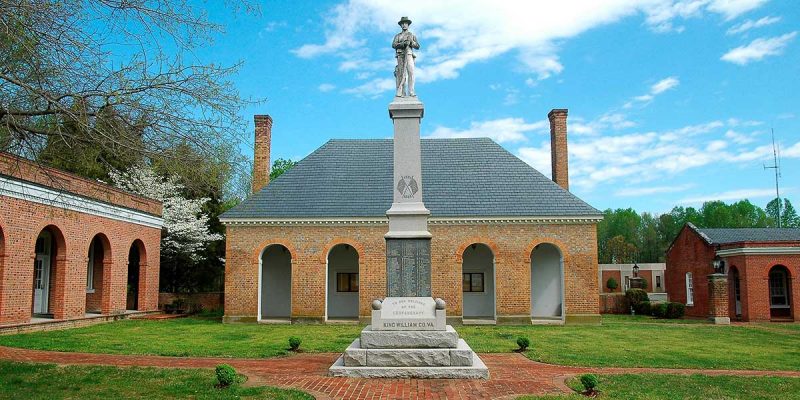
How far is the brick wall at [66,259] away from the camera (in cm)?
1773

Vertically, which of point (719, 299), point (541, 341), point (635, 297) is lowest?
point (541, 341)

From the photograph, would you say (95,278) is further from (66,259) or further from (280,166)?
(280,166)

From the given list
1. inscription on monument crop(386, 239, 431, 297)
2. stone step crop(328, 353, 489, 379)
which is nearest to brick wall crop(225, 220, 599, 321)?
inscription on monument crop(386, 239, 431, 297)

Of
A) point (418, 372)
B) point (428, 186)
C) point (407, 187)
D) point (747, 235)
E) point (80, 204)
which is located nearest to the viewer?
point (418, 372)

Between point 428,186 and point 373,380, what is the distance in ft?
50.4

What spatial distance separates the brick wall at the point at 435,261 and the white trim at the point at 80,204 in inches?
177

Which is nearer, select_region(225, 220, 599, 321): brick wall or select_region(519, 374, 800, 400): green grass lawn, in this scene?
select_region(519, 374, 800, 400): green grass lawn

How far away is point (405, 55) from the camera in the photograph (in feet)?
43.1

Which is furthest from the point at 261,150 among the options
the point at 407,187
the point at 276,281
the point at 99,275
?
the point at 407,187

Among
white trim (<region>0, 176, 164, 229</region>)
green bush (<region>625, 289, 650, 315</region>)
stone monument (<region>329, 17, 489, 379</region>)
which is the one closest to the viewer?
stone monument (<region>329, 17, 489, 379</region>)

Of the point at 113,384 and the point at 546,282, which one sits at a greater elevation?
the point at 546,282

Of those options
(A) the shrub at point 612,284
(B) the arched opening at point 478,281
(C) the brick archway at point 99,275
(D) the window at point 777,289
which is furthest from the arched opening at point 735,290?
(C) the brick archway at point 99,275

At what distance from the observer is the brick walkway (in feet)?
31.4

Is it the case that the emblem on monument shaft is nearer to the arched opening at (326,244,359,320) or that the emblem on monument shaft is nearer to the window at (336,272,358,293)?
the arched opening at (326,244,359,320)
